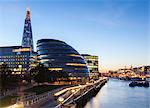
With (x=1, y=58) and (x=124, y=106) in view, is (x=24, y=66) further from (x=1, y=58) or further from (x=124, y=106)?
(x=124, y=106)

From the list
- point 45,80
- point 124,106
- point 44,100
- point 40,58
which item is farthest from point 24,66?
point 44,100

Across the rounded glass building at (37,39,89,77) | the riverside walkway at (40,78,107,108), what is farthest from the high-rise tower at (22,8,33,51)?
the riverside walkway at (40,78,107,108)

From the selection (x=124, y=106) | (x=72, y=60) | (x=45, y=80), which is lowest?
(x=124, y=106)

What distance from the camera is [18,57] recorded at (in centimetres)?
13200

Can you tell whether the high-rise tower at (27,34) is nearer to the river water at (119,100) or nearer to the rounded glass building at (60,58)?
the rounded glass building at (60,58)

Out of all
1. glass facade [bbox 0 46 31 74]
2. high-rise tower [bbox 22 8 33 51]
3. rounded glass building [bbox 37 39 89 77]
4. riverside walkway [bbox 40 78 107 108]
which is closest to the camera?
riverside walkway [bbox 40 78 107 108]

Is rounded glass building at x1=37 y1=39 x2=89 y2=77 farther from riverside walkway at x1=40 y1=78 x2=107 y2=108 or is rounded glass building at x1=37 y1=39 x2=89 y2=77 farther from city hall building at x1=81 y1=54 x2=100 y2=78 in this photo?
city hall building at x1=81 y1=54 x2=100 y2=78

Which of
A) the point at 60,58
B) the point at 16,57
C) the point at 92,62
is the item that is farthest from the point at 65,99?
the point at 92,62

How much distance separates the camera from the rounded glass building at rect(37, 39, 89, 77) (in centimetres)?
9794

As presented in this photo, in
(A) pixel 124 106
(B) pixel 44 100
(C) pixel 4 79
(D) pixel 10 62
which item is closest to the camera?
(B) pixel 44 100

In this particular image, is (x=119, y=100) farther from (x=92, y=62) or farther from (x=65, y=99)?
(x=92, y=62)

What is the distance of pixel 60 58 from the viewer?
322 ft

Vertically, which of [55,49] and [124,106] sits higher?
[55,49]

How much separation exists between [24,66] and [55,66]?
36841 millimetres
